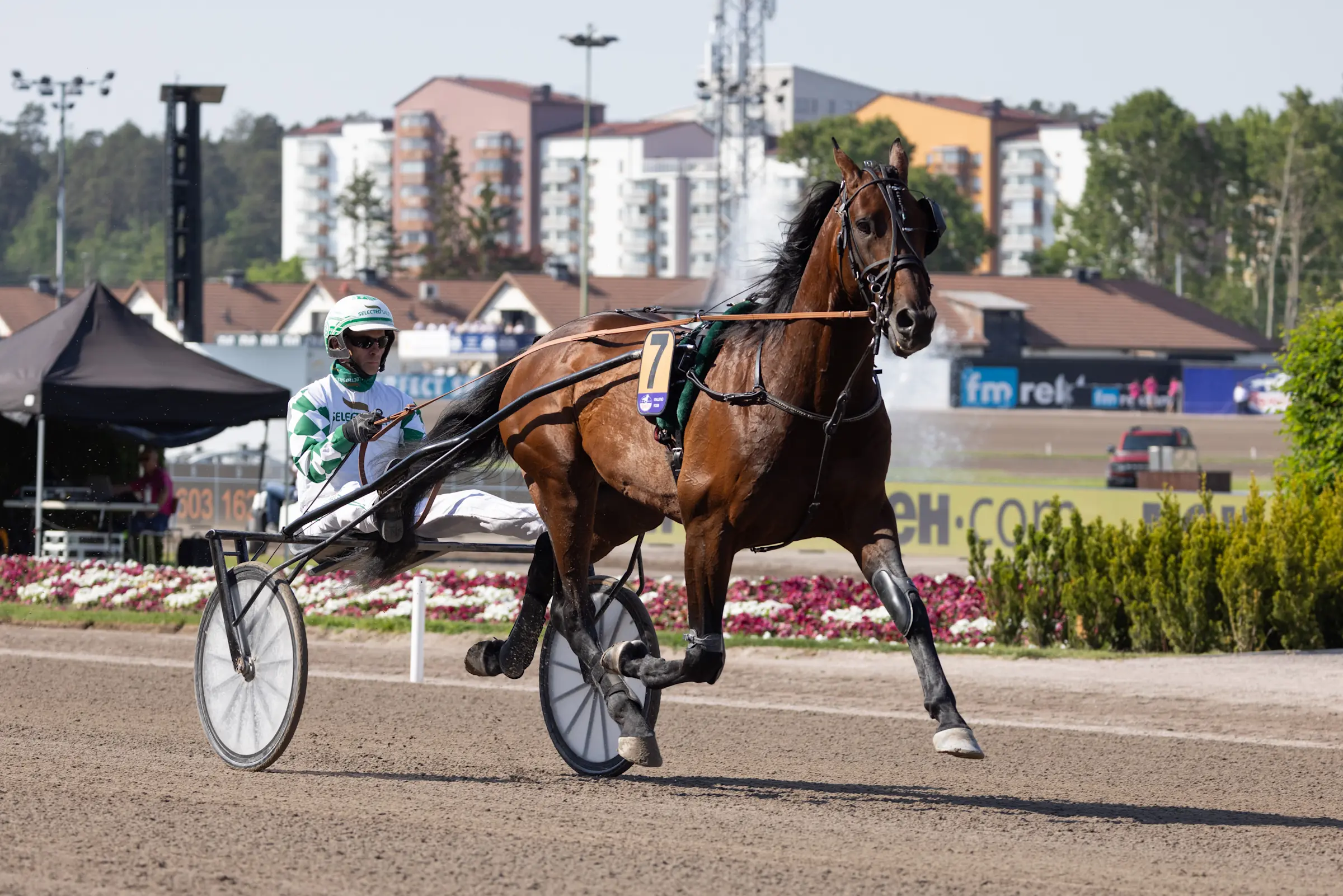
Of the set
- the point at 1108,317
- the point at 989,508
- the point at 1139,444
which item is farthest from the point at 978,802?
the point at 1108,317

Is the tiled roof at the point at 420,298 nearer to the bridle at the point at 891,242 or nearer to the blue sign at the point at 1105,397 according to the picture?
the blue sign at the point at 1105,397

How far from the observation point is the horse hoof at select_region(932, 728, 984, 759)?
5.59 meters

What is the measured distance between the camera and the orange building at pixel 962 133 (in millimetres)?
119875

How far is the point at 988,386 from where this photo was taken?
58.4 m

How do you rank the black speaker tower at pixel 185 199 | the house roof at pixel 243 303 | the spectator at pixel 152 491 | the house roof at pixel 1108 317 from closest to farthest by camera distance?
the spectator at pixel 152 491
the black speaker tower at pixel 185 199
the house roof at pixel 1108 317
the house roof at pixel 243 303

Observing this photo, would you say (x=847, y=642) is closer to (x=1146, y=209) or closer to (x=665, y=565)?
(x=665, y=565)

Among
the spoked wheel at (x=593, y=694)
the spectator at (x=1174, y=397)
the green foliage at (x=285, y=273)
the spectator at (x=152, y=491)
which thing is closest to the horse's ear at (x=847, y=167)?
the spoked wheel at (x=593, y=694)

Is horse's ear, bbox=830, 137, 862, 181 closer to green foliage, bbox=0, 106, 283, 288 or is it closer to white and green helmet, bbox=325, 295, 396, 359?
white and green helmet, bbox=325, 295, 396, 359

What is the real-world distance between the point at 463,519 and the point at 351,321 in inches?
36.8

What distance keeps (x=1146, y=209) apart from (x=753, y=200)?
43008mm

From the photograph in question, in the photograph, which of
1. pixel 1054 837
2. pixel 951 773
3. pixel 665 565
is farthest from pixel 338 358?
pixel 665 565

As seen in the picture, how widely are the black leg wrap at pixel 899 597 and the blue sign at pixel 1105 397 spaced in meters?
54.5

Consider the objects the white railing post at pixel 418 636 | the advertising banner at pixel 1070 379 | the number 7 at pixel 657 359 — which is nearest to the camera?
the number 7 at pixel 657 359

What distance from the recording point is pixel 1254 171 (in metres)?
85.7
